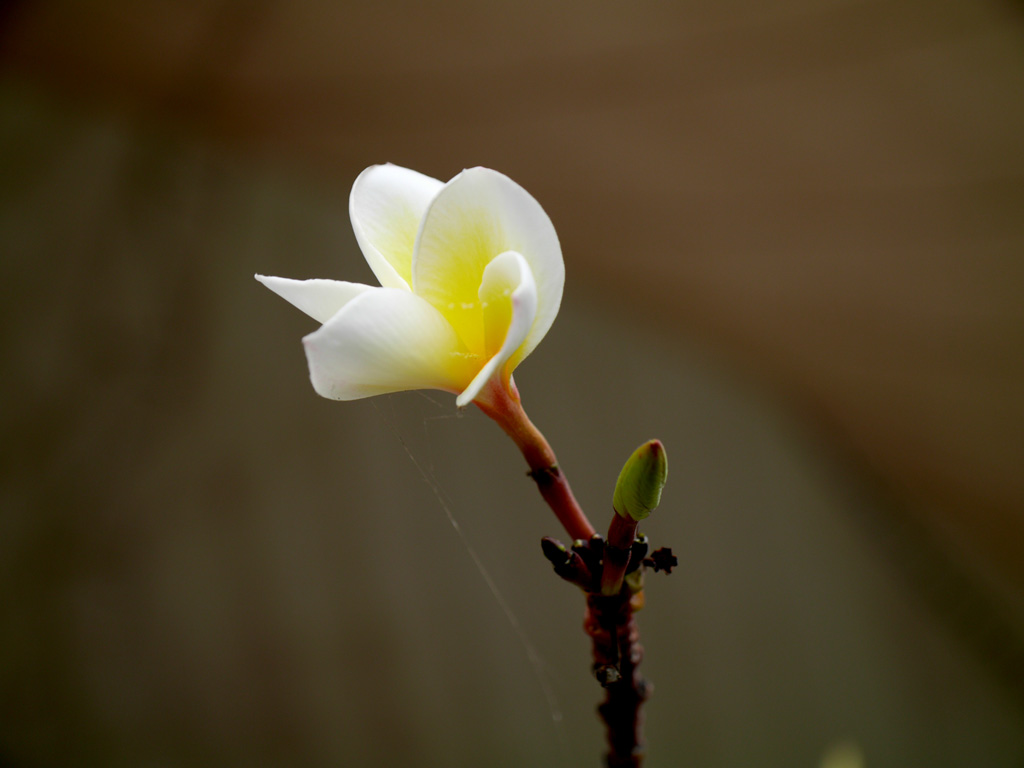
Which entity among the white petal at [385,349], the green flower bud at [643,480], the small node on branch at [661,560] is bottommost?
the small node on branch at [661,560]

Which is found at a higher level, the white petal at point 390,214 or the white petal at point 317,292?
the white petal at point 390,214

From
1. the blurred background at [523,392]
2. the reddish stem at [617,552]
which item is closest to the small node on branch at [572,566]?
the reddish stem at [617,552]

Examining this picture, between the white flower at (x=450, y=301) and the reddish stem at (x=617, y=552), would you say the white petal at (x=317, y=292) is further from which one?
the reddish stem at (x=617, y=552)

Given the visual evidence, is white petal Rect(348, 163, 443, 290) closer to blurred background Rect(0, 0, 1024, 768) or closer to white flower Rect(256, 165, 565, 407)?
white flower Rect(256, 165, 565, 407)

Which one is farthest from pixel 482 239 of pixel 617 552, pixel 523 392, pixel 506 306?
pixel 523 392

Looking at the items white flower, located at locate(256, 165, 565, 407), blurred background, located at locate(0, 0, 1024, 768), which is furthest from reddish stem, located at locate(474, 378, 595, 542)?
blurred background, located at locate(0, 0, 1024, 768)

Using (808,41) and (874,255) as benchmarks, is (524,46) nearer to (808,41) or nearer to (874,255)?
(808,41)

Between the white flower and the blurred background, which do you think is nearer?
the white flower

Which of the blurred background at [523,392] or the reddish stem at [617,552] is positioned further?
the blurred background at [523,392]
